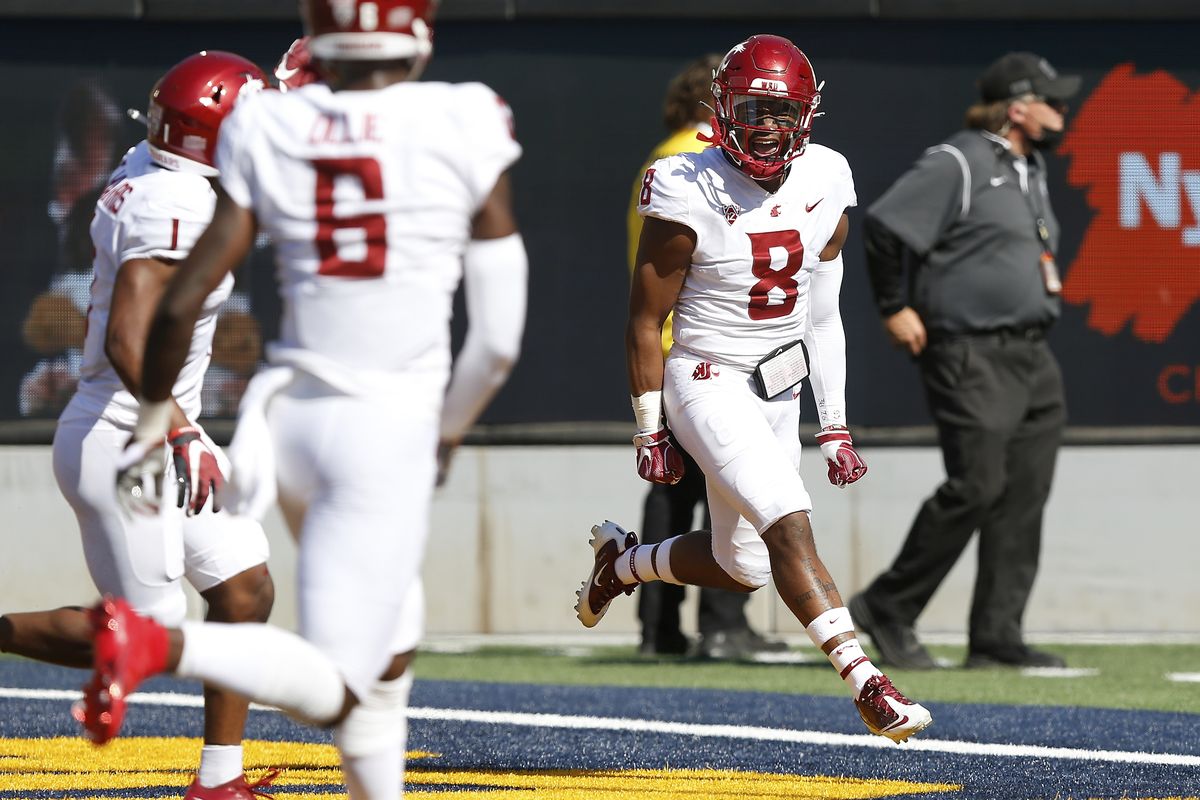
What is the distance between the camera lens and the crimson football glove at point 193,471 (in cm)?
435

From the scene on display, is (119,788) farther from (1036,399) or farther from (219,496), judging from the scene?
(1036,399)

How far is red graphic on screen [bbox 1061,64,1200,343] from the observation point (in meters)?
10.0

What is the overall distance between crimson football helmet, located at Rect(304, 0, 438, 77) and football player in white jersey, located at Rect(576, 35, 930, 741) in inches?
83.1

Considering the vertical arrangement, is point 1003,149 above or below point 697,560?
above

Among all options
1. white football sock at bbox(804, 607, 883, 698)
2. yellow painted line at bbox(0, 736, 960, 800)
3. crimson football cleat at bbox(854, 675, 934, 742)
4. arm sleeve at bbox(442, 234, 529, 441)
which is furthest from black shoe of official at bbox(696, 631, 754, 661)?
arm sleeve at bbox(442, 234, 529, 441)

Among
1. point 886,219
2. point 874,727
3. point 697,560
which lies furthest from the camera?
point 886,219

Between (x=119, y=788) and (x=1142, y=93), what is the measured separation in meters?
6.23

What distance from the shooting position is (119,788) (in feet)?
18.3

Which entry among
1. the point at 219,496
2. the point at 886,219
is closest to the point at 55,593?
the point at 886,219

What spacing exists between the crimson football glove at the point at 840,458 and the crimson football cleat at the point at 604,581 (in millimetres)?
851

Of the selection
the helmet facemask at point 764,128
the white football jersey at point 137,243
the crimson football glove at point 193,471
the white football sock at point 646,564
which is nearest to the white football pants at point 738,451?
the white football sock at point 646,564

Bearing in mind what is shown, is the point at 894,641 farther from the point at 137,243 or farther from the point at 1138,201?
the point at 137,243

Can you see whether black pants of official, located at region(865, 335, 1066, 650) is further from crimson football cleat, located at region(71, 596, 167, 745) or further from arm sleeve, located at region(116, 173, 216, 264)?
crimson football cleat, located at region(71, 596, 167, 745)

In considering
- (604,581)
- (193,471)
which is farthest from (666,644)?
(193,471)
